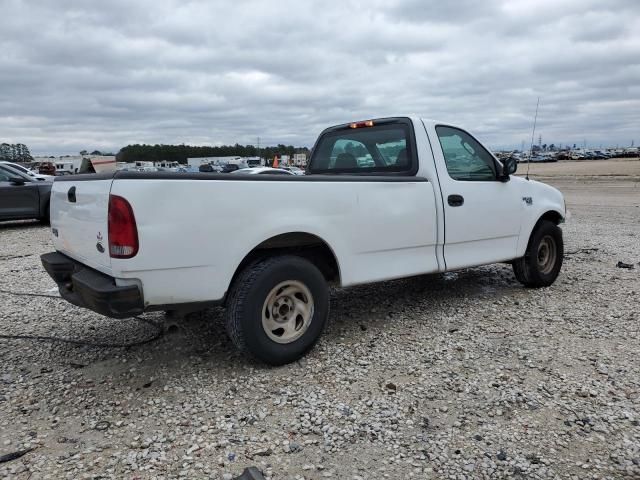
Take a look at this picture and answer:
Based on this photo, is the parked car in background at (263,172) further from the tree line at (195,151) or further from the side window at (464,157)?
the tree line at (195,151)

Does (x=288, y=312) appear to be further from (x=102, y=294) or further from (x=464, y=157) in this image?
(x=464, y=157)

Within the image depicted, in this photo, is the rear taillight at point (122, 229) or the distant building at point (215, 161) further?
the distant building at point (215, 161)

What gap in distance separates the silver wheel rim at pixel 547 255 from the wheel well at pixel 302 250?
10.0 feet

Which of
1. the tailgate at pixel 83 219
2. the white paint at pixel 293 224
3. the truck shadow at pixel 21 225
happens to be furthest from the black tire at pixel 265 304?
the truck shadow at pixel 21 225

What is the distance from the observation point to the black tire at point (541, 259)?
5891 millimetres

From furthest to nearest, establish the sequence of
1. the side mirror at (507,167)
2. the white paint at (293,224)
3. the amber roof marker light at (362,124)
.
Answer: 1. the side mirror at (507,167)
2. the amber roof marker light at (362,124)
3. the white paint at (293,224)

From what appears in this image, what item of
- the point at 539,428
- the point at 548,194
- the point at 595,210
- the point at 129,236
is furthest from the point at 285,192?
the point at 595,210

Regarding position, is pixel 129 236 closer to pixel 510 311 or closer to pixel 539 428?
pixel 539 428

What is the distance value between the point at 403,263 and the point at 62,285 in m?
2.78

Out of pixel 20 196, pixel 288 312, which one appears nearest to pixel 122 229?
pixel 288 312

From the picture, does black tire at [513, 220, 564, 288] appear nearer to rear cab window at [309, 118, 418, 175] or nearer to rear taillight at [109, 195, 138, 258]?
rear cab window at [309, 118, 418, 175]

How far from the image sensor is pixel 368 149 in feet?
17.4

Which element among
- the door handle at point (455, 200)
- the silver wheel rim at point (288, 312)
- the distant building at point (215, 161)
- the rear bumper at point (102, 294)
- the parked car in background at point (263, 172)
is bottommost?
the silver wheel rim at point (288, 312)

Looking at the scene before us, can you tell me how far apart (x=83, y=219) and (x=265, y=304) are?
1390 millimetres
